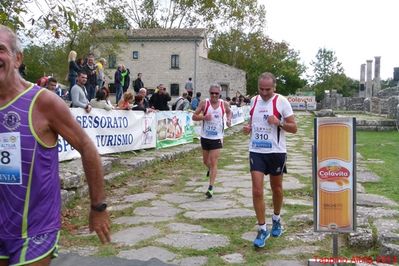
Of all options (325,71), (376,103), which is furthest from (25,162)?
(325,71)

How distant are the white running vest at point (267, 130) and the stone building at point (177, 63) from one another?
48.0m

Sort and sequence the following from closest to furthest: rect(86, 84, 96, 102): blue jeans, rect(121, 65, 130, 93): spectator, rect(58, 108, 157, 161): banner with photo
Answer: rect(58, 108, 157, 161): banner with photo < rect(86, 84, 96, 102): blue jeans < rect(121, 65, 130, 93): spectator

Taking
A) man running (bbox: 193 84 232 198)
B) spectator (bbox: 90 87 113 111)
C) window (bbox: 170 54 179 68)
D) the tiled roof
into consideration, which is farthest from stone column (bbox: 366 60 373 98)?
man running (bbox: 193 84 232 198)

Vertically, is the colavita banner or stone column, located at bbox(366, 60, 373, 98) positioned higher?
stone column, located at bbox(366, 60, 373, 98)

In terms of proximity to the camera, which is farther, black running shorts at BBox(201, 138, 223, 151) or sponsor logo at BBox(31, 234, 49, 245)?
black running shorts at BBox(201, 138, 223, 151)

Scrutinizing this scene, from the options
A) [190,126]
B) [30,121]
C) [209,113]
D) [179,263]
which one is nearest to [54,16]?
[209,113]

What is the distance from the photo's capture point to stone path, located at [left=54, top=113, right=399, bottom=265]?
15.5ft

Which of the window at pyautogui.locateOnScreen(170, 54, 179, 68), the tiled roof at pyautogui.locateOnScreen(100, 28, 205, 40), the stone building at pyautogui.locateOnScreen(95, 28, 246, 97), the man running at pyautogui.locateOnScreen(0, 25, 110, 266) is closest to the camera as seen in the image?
the man running at pyautogui.locateOnScreen(0, 25, 110, 266)

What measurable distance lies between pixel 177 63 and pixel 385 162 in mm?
44165

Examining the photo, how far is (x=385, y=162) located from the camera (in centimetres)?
1135

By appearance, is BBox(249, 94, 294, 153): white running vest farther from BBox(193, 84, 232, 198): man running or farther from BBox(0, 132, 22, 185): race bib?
BBox(0, 132, 22, 185): race bib

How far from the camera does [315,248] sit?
4.90m

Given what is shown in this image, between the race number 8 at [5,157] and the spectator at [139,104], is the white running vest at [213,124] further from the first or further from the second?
the race number 8 at [5,157]

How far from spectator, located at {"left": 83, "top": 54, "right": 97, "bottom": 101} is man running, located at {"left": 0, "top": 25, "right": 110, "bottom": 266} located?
36.7ft
